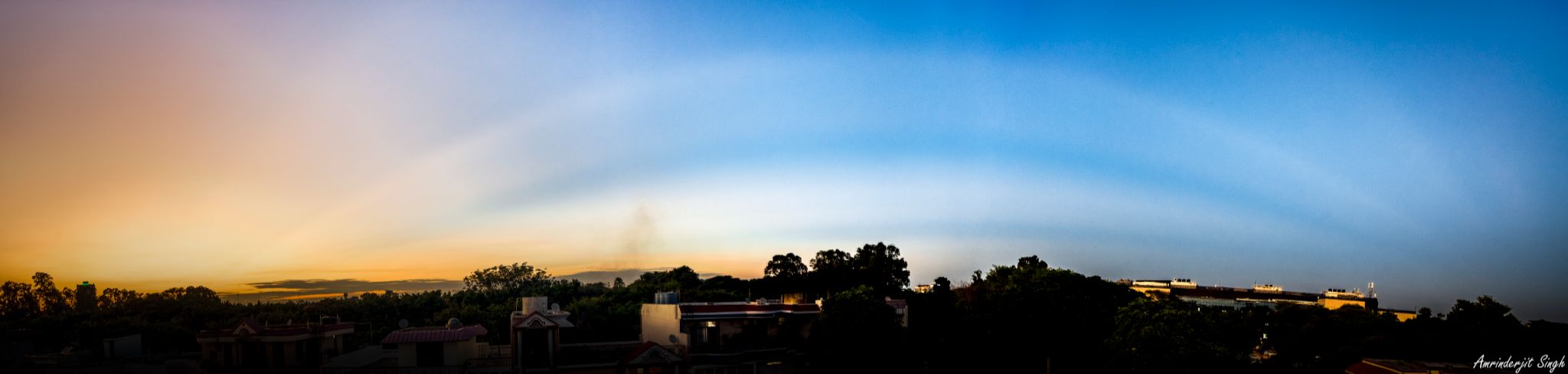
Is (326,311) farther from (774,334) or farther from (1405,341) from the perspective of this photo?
(1405,341)

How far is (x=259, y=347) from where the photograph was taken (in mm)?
28547

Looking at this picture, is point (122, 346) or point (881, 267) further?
point (881, 267)

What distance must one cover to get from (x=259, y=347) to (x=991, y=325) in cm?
2780

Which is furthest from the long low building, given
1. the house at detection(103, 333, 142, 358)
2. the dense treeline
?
the house at detection(103, 333, 142, 358)

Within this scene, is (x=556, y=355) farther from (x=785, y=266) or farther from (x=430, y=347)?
(x=785, y=266)

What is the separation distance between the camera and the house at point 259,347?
28.5 m

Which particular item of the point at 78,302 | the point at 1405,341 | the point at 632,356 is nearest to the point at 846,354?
the point at 632,356

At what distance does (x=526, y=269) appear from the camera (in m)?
65.4

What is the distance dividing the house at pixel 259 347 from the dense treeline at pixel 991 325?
6830 millimetres

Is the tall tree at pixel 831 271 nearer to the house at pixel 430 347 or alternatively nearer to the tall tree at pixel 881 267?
the tall tree at pixel 881 267

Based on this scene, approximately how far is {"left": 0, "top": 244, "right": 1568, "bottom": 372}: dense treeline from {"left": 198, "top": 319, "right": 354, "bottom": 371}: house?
22.4 feet

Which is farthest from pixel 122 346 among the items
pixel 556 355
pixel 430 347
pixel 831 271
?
pixel 831 271

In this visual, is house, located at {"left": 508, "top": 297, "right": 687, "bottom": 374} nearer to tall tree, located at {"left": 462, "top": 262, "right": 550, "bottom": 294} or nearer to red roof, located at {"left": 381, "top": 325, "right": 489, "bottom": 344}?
red roof, located at {"left": 381, "top": 325, "right": 489, "bottom": 344}

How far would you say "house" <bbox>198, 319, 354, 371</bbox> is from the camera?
93.4 ft
